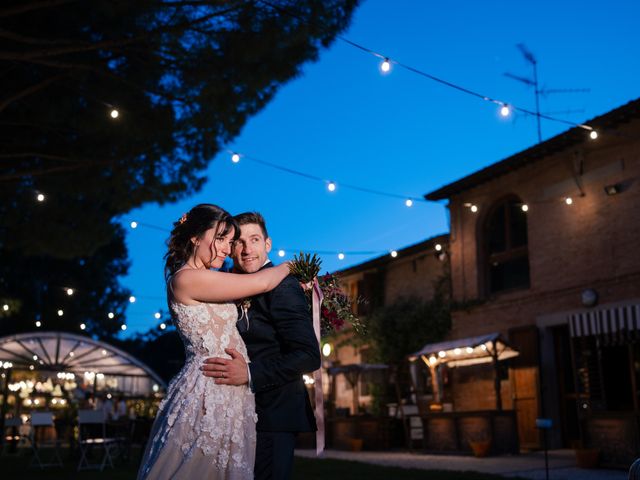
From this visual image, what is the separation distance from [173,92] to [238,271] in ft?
30.2

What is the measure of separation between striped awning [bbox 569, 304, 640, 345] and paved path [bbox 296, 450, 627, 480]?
2.29m

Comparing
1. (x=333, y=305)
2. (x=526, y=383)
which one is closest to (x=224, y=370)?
(x=333, y=305)

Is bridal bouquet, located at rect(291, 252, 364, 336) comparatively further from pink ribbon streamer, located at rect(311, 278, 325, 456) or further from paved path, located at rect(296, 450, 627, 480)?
paved path, located at rect(296, 450, 627, 480)

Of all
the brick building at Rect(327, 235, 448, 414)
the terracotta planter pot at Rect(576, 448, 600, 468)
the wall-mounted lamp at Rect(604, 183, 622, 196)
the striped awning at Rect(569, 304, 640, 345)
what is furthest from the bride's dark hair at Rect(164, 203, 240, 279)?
the brick building at Rect(327, 235, 448, 414)

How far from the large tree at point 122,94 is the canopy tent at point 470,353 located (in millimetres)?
6783

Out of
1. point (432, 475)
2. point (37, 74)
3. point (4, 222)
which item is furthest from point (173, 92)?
point (432, 475)

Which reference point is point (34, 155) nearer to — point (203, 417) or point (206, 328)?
point (206, 328)

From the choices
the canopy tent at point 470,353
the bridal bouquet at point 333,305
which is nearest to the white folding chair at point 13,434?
the canopy tent at point 470,353

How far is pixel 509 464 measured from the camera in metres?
11.6

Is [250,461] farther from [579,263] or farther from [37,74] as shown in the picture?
[579,263]

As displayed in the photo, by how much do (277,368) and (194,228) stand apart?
2.09 ft

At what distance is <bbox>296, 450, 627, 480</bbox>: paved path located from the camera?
9.73m

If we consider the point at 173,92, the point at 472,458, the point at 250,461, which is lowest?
the point at 472,458

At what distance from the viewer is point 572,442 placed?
47.6 ft
